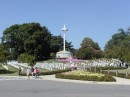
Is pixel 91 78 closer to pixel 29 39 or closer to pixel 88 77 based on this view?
pixel 88 77

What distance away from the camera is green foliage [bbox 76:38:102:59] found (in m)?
113

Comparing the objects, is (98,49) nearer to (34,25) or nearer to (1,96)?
(34,25)

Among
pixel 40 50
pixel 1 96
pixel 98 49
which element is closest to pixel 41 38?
pixel 40 50

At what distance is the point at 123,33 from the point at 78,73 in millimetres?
119533

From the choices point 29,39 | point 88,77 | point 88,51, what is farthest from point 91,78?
point 88,51

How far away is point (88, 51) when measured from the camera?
114m

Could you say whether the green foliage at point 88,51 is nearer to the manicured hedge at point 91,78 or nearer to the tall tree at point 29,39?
the tall tree at point 29,39

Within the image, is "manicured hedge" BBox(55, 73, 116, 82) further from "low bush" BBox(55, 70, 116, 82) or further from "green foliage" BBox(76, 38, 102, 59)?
"green foliage" BBox(76, 38, 102, 59)

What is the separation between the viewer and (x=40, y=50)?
11156cm

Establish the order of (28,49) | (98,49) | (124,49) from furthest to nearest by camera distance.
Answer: (98,49)
(28,49)
(124,49)

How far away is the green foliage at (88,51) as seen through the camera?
11294 centimetres

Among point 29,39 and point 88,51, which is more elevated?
point 29,39

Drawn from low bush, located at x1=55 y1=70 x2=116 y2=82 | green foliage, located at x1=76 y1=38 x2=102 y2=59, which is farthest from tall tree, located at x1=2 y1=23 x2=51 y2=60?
low bush, located at x1=55 y1=70 x2=116 y2=82

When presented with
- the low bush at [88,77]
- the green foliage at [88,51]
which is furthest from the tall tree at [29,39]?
the low bush at [88,77]
